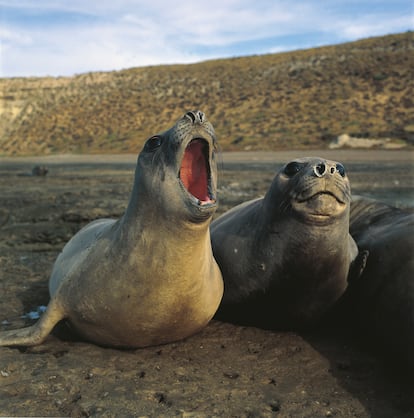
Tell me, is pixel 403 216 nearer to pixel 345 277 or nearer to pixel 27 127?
pixel 345 277

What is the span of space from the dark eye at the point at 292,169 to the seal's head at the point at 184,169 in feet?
2.82

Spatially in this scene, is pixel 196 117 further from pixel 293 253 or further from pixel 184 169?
pixel 293 253

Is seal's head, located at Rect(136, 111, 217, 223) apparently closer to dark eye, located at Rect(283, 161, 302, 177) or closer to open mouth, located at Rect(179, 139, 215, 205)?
open mouth, located at Rect(179, 139, 215, 205)

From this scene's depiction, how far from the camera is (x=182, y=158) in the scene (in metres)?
3.12

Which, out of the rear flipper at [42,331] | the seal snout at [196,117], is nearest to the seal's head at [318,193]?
the seal snout at [196,117]

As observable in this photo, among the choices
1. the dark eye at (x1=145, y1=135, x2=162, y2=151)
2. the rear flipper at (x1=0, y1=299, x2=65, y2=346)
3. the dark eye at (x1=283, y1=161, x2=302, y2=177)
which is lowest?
the rear flipper at (x1=0, y1=299, x2=65, y2=346)

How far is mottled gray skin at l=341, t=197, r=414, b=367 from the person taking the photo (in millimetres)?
3434

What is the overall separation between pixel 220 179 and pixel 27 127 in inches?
1377

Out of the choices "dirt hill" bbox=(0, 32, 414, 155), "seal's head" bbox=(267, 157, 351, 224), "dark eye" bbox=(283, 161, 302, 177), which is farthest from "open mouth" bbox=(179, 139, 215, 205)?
"dirt hill" bbox=(0, 32, 414, 155)

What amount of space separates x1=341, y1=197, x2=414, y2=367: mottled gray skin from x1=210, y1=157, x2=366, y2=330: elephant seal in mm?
125

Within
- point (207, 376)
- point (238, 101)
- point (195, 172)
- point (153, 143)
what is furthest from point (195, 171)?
point (238, 101)

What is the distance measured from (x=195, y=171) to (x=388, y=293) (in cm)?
153

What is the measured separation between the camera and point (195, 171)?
328 centimetres

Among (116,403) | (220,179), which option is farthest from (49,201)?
(116,403)
